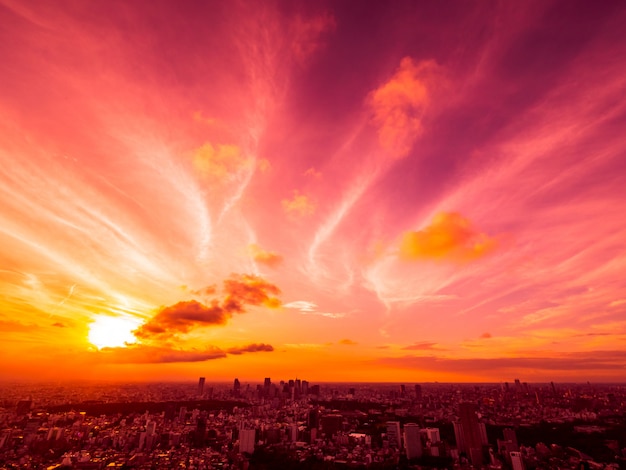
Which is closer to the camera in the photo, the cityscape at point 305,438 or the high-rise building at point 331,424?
the cityscape at point 305,438

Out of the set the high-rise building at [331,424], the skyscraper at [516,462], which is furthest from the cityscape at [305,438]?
the high-rise building at [331,424]

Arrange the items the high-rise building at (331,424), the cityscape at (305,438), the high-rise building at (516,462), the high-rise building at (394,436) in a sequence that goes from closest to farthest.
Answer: the high-rise building at (516,462), the cityscape at (305,438), the high-rise building at (394,436), the high-rise building at (331,424)

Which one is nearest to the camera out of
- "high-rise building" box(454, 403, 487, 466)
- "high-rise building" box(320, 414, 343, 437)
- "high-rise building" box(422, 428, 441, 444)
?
"high-rise building" box(454, 403, 487, 466)

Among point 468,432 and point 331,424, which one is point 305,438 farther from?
point 468,432

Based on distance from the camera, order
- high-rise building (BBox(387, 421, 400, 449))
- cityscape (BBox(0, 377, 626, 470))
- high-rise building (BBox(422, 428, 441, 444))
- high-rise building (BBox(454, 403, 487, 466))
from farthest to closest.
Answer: high-rise building (BBox(387, 421, 400, 449)) < high-rise building (BBox(422, 428, 441, 444)) < high-rise building (BBox(454, 403, 487, 466)) < cityscape (BBox(0, 377, 626, 470))

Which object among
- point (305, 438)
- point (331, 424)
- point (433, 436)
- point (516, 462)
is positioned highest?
point (433, 436)

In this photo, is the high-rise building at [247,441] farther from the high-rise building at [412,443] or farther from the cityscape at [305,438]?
the high-rise building at [412,443]

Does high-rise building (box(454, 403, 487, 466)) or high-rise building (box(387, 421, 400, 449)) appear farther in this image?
high-rise building (box(387, 421, 400, 449))

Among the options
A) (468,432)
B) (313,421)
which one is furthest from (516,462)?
(313,421)

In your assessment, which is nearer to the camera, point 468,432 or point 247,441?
point 247,441

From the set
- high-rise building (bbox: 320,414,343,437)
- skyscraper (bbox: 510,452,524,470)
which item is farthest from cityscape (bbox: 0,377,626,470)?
high-rise building (bbox: 320,414,343,437)

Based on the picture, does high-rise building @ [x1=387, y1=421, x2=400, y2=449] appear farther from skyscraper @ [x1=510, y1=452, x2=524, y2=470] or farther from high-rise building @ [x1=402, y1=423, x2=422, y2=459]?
skyscraper @ [x1=510, y1=452, x2=524, y2=470]
